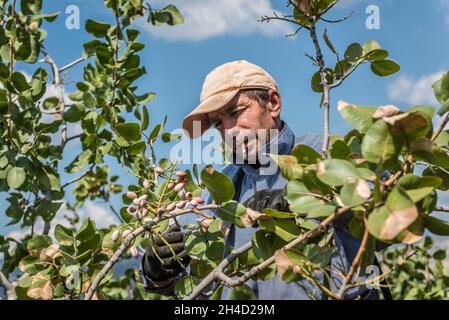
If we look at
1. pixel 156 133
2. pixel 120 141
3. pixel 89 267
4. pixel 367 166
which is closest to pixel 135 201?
pixel 89 267

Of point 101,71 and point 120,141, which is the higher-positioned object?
point 101,71

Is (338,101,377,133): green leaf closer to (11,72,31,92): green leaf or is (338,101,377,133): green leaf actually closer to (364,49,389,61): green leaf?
(364,49,389,61): green leaf

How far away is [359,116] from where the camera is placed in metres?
0.71

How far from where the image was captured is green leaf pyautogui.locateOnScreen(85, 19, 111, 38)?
85.0 inches

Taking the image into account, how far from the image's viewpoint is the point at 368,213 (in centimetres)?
68

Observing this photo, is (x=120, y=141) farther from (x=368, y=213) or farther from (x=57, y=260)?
(x=368, y=213)

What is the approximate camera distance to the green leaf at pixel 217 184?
2.63ft

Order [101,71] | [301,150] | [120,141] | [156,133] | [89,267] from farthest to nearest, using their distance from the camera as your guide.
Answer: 1. [101,71]
2. [120,141]
3. [156,133]
4. [89,267]
5. [301,150]

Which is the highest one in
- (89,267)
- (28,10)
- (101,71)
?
(28,10)

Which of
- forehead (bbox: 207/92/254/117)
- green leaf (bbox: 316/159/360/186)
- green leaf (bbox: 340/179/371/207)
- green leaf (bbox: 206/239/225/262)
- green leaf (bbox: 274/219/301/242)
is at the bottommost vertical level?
green leaf (bbox: 206/239/225/262)

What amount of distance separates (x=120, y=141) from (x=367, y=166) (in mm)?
1407

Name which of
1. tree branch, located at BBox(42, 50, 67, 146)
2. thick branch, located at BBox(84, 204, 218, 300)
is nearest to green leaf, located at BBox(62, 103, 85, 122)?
tree branch, located at BBox(42, 50, 67, 146)

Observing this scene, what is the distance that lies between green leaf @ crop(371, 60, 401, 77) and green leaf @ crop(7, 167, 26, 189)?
1185mm

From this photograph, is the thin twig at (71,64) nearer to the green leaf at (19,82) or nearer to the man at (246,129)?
the green leaf at (19,82)
